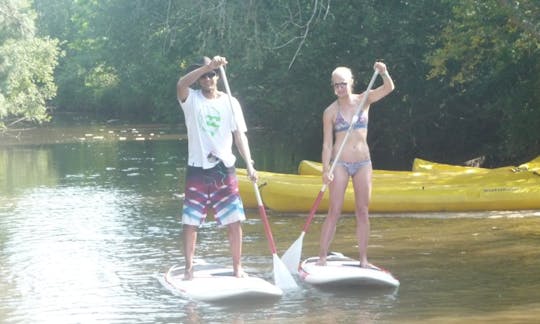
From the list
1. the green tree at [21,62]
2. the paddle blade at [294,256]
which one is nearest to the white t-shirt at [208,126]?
the paddle blade at [294,256]

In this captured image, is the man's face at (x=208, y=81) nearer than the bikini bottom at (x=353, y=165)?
Yes

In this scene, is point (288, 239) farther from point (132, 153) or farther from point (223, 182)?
point (132, 153)

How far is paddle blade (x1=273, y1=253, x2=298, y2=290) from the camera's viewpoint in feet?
24.2

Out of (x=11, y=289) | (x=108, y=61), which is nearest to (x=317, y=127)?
(x=11, y=289)

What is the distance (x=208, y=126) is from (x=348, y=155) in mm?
1137

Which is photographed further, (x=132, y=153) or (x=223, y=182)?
(x=132, y=153)

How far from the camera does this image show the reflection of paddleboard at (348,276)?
722cm

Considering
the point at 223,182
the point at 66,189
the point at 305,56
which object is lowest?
the point at 66,189

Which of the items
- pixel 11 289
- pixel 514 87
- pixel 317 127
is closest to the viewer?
pixel 11 289

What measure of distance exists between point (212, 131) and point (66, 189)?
30.2 feet

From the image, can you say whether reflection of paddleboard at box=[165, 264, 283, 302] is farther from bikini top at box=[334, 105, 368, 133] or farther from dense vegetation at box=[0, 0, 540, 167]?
dense vegetation at box=[0, 0, 540, 167]

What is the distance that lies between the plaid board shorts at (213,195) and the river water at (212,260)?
1.97 feet

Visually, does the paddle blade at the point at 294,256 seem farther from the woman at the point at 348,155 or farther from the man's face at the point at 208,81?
the man's face at the point at 208,81

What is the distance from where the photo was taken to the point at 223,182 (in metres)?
6.98
